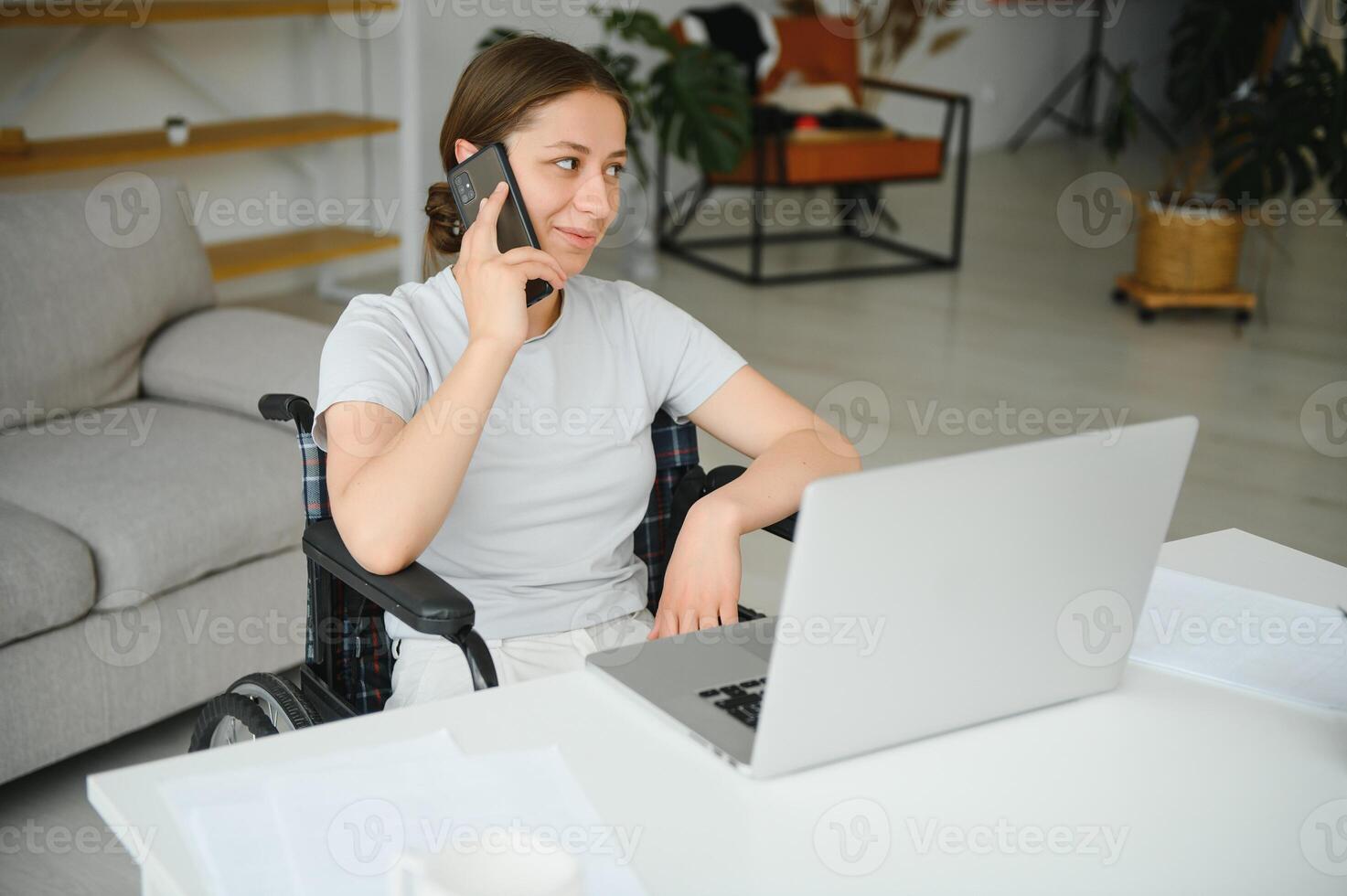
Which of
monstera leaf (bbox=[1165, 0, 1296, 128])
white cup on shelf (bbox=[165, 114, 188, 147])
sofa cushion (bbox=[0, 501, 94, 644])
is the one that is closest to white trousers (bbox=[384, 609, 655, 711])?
sofa cushion (bbox=[0, 501, 94, 644])

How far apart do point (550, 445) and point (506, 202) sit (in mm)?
261

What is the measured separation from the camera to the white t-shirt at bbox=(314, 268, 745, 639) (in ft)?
4.75

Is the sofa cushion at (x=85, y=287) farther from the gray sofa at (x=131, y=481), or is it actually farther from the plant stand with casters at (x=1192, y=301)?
the plant stand with casters at (x=1192, y=301)

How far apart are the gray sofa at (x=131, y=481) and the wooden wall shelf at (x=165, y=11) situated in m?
1.23

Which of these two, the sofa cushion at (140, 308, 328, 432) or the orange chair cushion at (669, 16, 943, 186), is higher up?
the orange chair cushion at (669, 16, 943, 186)

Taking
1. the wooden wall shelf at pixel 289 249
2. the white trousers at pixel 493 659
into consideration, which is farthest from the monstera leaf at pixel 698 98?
the white trousers at pixel 493 659

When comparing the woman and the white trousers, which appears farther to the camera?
the white trousers

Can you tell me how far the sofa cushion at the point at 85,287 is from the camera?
7.62ft

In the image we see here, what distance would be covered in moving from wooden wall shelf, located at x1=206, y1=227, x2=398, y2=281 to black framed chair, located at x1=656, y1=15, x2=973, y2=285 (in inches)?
50.0

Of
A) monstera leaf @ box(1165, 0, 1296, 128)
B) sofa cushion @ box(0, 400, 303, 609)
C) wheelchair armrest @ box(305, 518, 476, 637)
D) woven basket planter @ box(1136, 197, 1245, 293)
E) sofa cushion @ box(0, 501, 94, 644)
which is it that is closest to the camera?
wheelchair armrest @ box(305, 518, 476, 637)

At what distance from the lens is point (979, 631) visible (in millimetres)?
963

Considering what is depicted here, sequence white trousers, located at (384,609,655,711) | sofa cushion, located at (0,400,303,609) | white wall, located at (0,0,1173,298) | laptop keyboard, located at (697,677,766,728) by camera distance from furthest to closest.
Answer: white wall, located at (0,0,1173,298), sofa cushion, located at (0,400,303,609), white trousers, located at (384,609,655,711), laptop keyboard, located at (697,677,766,728)

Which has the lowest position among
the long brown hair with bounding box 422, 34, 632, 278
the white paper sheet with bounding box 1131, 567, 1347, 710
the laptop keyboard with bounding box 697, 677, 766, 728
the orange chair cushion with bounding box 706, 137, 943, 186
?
the laptop keyboard with bounding box 697, 677, 766, 728

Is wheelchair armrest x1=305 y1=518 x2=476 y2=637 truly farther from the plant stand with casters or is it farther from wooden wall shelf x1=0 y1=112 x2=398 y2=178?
the plant stand with casters
